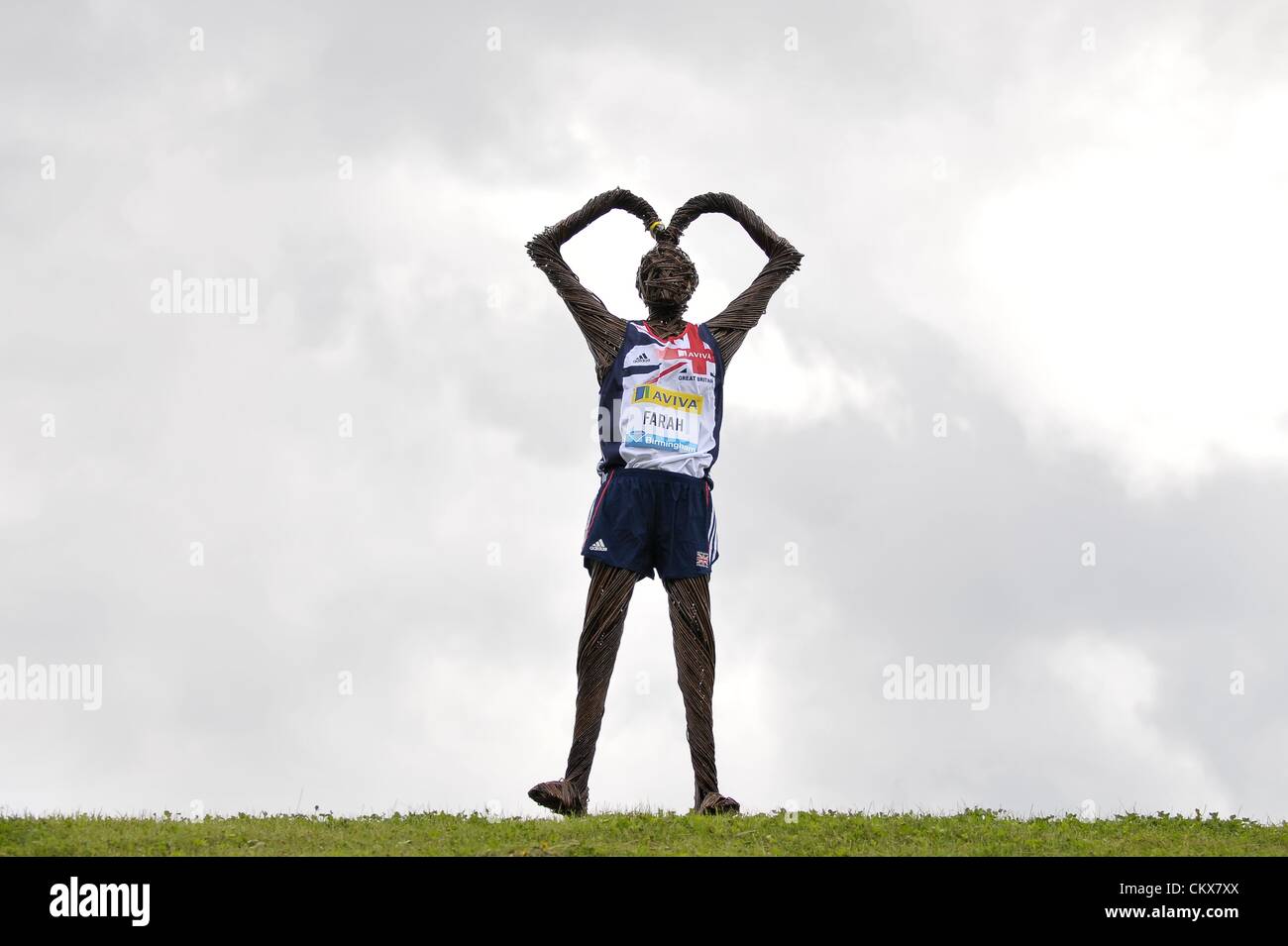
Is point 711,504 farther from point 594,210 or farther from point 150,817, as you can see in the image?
point 150,817

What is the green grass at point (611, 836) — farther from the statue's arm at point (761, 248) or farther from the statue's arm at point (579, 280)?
the statue's arm at point (761, 248)

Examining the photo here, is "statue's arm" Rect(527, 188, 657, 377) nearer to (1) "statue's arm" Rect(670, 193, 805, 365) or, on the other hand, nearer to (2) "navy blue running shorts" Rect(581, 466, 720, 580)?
(1) "statue's arm" Rect(670, 193, 805, 365)

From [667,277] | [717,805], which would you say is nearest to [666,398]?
[667,277]

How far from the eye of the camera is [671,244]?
42.7ft

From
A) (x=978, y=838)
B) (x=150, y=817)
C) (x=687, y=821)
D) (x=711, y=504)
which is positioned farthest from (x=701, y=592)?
(x=150, y=817)

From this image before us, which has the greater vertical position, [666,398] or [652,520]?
[666,398]

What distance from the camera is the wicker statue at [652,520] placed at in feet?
39.8

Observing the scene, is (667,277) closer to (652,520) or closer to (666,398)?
(666,398)

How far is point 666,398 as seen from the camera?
12312 millimetres

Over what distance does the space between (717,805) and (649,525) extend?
2.37m

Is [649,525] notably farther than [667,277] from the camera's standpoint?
No
